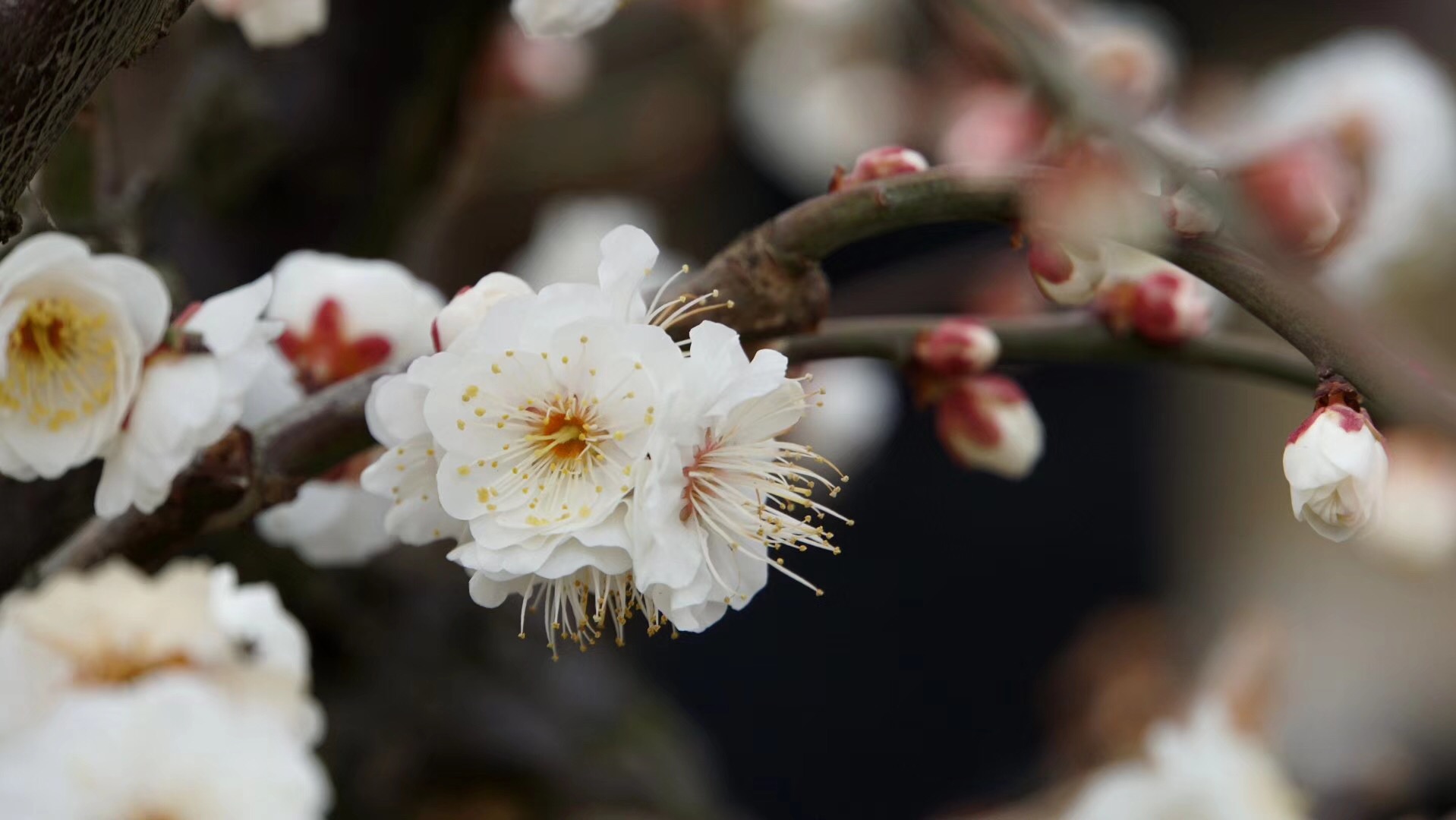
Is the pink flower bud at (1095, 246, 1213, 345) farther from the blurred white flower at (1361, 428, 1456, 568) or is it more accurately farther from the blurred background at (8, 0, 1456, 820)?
the blurred background at (8, 0, 1456, 820)

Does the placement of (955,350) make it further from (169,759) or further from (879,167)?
(169,759)

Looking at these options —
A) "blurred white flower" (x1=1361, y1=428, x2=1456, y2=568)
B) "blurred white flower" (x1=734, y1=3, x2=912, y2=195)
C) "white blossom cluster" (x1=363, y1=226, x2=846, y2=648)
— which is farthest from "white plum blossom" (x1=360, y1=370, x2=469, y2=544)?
"blurred white flower" (x1=734, y1=3, x2=912, y2=195)

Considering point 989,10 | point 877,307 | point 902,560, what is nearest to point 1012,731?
point 902,560

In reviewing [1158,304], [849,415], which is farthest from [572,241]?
[1158,304]

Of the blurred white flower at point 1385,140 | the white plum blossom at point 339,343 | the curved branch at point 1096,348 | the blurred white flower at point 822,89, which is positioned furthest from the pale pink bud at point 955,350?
the blurred white flower at point 822,89

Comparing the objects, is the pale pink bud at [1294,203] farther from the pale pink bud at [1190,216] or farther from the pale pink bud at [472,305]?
the pale pink bud at [472,305]

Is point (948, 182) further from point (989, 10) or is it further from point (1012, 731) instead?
point (1012, 731)
